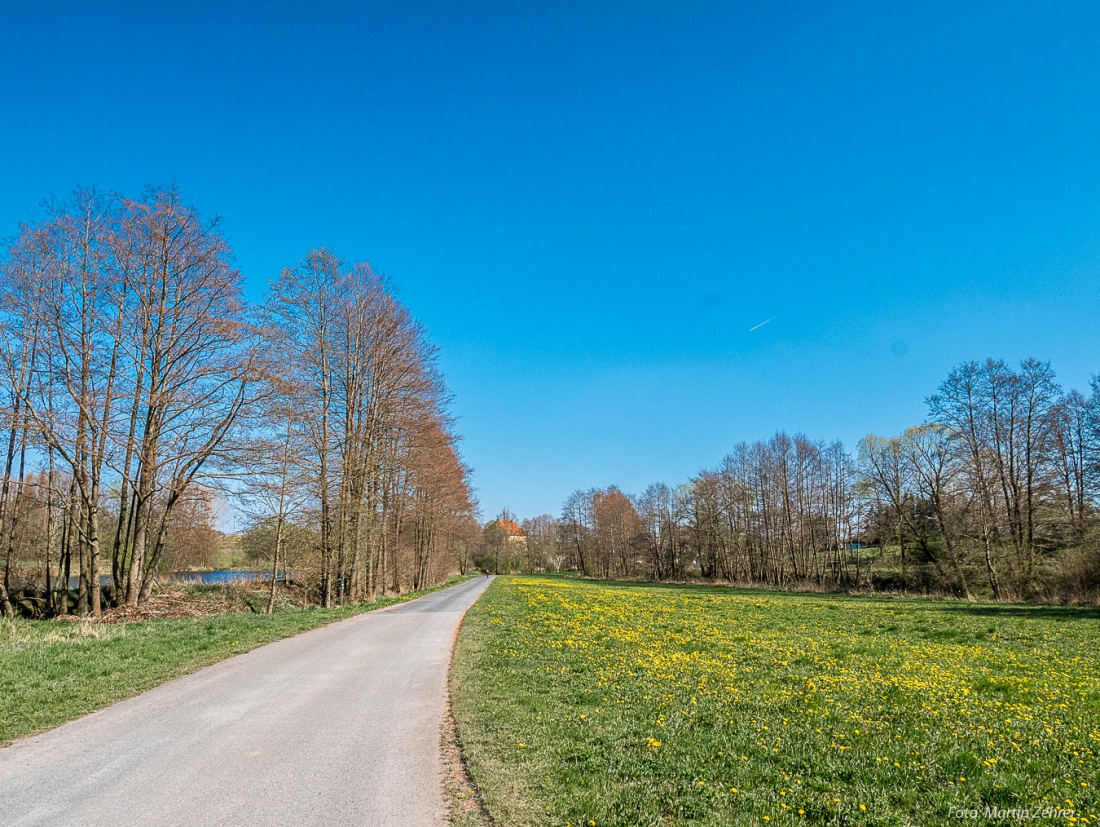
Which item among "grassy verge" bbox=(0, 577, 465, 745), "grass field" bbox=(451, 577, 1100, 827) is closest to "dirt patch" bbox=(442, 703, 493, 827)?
"grass field" bbox=(451, 577, 1100, 827)

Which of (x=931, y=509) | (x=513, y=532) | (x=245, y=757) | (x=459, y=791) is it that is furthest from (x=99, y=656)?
(x=513, y=532)

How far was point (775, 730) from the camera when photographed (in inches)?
256

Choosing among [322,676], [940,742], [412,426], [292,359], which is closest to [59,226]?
[292,359]

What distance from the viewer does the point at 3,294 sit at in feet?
57.2

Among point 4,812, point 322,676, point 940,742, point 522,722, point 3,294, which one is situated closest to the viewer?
point 4,812

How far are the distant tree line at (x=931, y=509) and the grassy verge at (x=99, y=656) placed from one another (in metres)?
37.6

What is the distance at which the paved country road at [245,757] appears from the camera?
14.7ft

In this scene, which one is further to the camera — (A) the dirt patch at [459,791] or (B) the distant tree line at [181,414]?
(B) the distant tree line at [181,414]

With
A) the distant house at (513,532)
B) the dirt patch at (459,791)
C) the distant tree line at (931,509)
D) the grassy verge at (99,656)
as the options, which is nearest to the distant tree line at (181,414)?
the grassy verge at (99,656)

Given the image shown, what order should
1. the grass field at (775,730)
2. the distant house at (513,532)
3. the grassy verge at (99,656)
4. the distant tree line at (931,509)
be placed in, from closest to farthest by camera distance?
the grass field at (775,730) → the grassy verge at (99,656) → the distant tree line at (931,509) → the distant house at (513,532)

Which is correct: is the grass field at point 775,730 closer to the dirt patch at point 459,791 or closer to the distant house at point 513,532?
the dirt patch at point 459,791

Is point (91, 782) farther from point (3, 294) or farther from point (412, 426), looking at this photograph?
point (412, 426)

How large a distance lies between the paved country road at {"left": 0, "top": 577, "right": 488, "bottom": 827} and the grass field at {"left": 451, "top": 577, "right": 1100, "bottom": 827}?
770 millimetres

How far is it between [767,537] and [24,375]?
185ft
